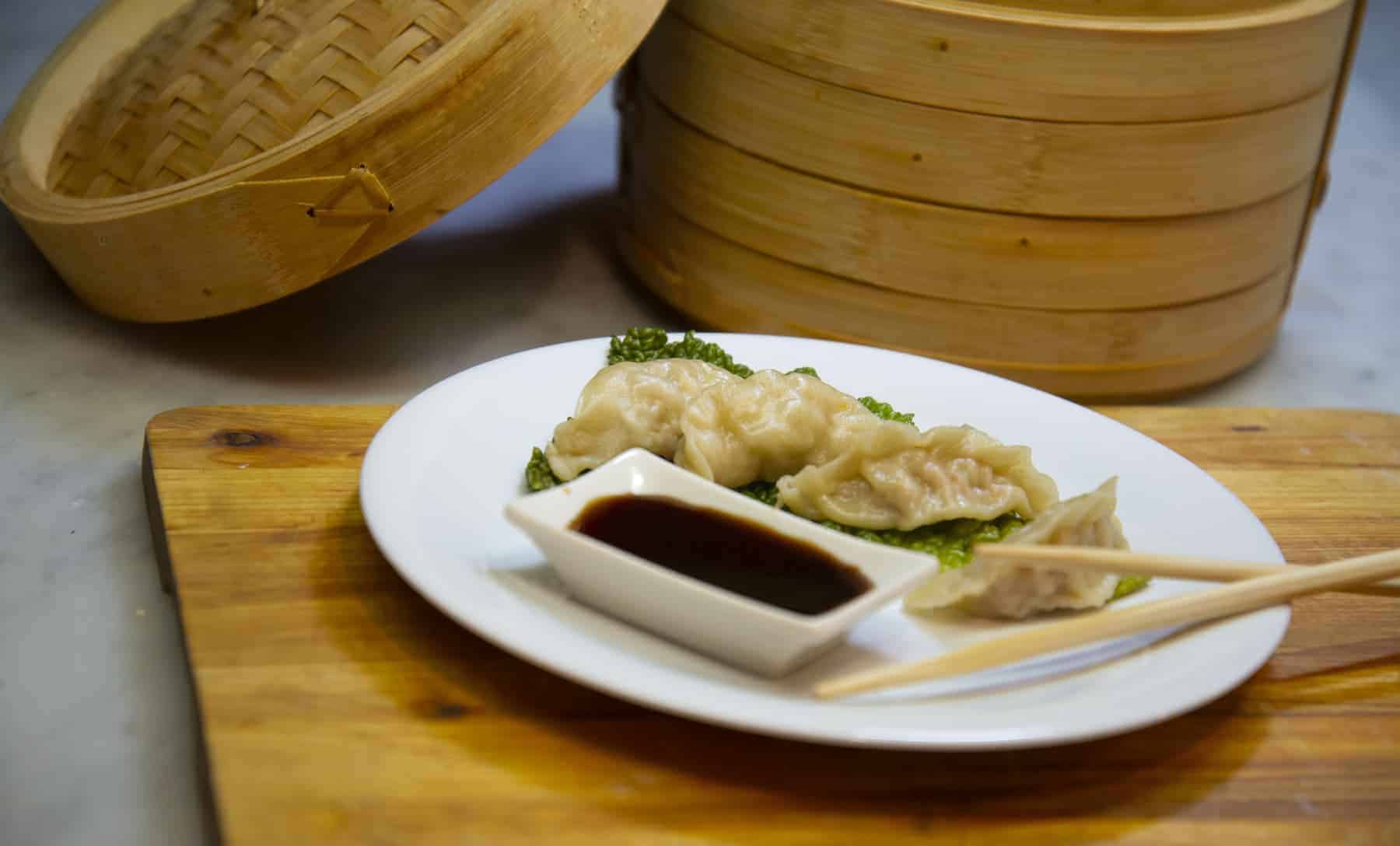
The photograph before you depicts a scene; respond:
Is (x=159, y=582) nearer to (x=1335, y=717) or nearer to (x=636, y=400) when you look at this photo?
(x=636, y=400)

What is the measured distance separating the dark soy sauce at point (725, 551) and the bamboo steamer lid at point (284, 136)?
1.15 metres

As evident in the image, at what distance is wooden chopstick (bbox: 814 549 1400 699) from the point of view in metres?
1.70

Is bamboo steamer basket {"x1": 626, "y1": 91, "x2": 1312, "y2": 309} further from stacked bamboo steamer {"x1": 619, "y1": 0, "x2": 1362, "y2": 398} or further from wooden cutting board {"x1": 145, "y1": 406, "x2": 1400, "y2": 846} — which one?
wooden cutting board {"x1": 145, "y1": 406, "x2": 1400, "y2": 846}

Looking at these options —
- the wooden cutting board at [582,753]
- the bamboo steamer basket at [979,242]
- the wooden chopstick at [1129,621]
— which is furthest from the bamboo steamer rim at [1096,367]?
the wooden chopstick at [1129,621]

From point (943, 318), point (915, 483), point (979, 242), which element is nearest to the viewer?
point (915, 483)

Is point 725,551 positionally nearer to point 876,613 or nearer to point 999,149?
point 876,613

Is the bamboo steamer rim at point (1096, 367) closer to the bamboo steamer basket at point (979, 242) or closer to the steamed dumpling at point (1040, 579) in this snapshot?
→ the bamboo steamer basket at point (979, 242)

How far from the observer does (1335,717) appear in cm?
191

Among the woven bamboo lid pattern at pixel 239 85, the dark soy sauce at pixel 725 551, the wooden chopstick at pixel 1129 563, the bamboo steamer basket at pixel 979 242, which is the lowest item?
the bamboo steamer basket at pixel 979 242

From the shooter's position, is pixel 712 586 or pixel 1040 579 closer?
pixel 712 586

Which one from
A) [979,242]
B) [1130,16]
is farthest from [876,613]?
[1130,16]

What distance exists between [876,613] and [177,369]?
207 centimetres

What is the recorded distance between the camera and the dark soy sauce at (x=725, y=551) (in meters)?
1.84

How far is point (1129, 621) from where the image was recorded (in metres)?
1.80
